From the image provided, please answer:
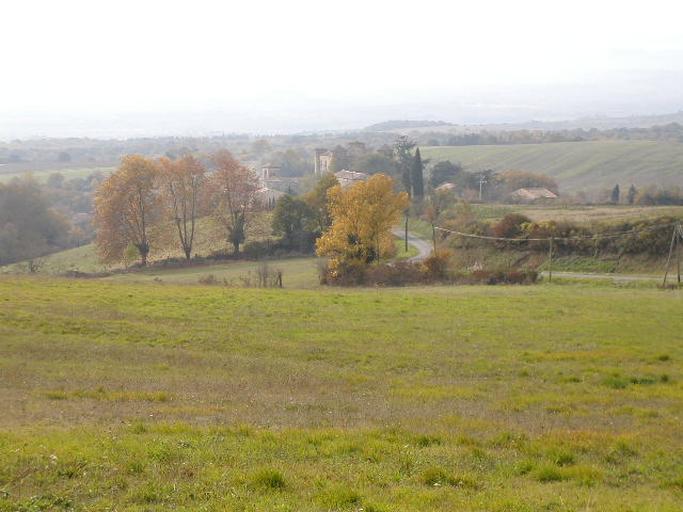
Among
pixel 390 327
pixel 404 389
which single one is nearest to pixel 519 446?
pixel 404 389

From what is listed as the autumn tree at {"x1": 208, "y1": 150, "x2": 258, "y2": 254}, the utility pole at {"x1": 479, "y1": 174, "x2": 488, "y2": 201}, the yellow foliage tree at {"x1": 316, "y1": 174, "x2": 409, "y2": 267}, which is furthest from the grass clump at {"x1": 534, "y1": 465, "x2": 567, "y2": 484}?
the utility pole at {"x1": 479, "y1": 174, "x2": 488, "y2": 201}

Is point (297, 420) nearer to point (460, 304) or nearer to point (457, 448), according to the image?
point (457, 448)

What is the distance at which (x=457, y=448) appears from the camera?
10617 mm

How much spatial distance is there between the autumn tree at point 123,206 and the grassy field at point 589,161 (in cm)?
9262

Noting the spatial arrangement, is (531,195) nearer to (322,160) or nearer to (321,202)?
(321,202)

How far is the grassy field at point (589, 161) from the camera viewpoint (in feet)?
454

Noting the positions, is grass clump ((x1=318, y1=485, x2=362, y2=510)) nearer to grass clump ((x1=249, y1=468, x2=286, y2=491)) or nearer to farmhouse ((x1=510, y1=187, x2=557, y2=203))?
grass clump ((x1=249, y1=468, x2=286, y2=491))

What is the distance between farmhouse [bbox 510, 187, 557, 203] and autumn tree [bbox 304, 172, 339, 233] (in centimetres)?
3683

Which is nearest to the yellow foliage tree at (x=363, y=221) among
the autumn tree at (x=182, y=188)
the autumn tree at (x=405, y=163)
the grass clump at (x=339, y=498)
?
the autumn tree at (x=182, y=188)

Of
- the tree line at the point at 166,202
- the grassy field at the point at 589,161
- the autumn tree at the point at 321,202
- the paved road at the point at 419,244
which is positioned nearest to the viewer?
the tree line at the point at 166,202

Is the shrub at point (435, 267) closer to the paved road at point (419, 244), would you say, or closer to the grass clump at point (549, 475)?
the paved road at point (419, 244)

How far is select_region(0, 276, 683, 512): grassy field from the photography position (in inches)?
340

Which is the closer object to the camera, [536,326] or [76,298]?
[536,326]

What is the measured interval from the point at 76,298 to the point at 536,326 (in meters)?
19.4
